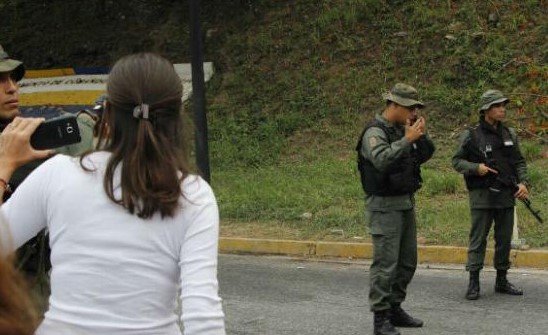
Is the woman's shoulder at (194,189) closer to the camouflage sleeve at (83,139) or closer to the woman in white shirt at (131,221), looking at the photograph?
the woman in white shirt at (131,221)

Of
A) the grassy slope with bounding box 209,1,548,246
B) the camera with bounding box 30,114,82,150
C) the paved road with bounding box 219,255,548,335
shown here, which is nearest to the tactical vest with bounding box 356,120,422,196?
the paved road with bounding box 219,255,548,335

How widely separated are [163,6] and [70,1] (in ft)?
8.74

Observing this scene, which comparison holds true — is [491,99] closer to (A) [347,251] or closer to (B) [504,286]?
(B) [504,286]

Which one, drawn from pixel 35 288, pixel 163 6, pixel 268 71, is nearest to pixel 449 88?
pixel 268 71

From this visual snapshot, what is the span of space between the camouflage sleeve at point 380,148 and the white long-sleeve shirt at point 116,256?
3507 mm

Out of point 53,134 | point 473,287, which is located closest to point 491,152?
point 473,287

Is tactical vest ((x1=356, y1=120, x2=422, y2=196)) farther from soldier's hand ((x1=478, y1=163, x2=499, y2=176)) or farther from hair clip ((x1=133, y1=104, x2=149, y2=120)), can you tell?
hair clip ((x1=133, y1=104, x2=149, y2=120))

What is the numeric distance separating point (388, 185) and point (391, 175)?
0.07 m

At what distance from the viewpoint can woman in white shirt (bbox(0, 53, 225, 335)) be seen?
2.08 m

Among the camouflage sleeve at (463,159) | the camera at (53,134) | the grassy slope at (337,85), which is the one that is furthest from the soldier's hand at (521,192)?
the camera at (53,134)

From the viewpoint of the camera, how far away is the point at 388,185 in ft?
18.8

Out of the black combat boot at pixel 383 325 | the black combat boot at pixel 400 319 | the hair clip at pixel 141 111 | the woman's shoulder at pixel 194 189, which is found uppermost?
the hair clip at pixel 141 111

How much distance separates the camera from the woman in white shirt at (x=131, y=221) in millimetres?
2078

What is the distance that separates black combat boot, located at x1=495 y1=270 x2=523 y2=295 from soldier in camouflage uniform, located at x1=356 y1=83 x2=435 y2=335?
5.33 ft
